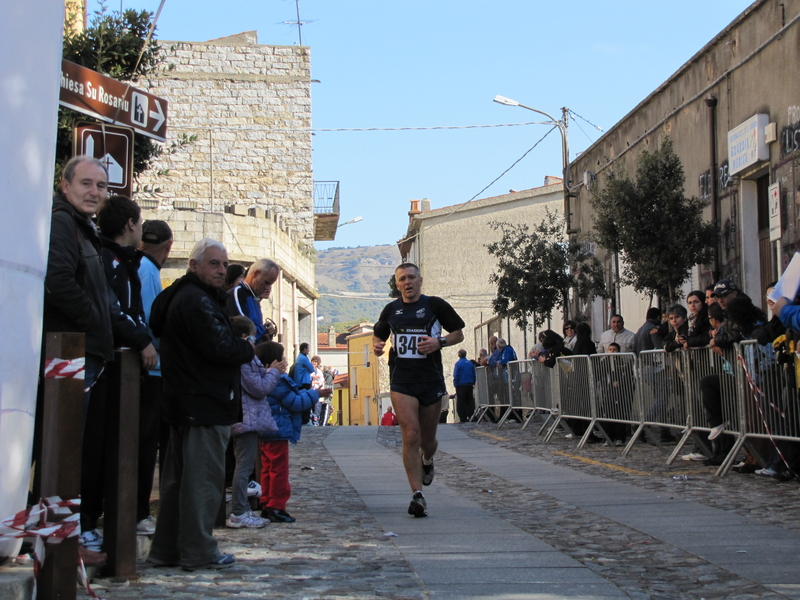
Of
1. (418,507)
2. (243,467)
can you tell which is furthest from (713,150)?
(243,467)

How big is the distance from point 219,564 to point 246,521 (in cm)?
161

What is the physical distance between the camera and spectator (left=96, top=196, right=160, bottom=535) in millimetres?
5020

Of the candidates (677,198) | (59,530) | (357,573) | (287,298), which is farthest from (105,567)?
(287,298)

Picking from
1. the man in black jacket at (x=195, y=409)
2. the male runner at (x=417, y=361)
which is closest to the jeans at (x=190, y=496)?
the man in black jacket at (x=195, y=409)

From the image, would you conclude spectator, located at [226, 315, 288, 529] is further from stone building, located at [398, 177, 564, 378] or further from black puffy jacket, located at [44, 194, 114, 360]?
stone building, located at [398, 177, 564, 378]

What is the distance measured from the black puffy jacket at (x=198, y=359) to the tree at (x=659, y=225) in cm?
995

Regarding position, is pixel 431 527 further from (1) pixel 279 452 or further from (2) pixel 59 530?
(2) pixel 59 530

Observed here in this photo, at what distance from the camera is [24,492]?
13.4 feet

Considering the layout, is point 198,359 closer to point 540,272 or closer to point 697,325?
point 697,325

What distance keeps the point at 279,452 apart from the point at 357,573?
204 centimetres

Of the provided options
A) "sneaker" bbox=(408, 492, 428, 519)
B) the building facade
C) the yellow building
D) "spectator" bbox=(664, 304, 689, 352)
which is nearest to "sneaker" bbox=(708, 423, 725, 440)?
"spectator" bbox=(664, 304, 689, 352)

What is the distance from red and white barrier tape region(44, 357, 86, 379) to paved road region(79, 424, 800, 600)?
1.04 metres

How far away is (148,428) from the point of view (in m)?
5.66

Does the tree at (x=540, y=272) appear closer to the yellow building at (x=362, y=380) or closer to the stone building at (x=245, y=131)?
the stone building at (x=245, y=131)
